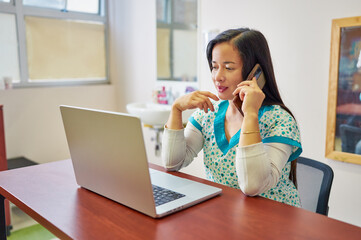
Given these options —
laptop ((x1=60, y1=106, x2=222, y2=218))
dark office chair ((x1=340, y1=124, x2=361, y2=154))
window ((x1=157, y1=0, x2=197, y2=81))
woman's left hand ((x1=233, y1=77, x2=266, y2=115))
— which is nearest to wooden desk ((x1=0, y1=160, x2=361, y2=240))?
laptop ((x1=60, y1=106, x2=222, y2=218))

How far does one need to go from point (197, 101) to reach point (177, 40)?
6.75ft

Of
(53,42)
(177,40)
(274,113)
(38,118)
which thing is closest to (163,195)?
(274,113)

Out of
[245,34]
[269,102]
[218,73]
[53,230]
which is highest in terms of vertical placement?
[245,34]

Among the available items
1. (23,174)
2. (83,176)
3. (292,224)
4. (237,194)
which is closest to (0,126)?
(23,174)

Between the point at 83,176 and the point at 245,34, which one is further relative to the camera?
the point at 245,34

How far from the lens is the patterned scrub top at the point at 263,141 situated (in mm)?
1150

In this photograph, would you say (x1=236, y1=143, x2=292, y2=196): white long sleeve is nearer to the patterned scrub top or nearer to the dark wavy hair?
the patterned scrub top

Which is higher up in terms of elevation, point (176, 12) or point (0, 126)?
point (176, 12)

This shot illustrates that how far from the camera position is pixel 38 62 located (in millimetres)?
3383

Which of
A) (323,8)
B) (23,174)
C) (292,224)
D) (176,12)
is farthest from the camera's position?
(176,12)

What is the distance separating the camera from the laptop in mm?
837

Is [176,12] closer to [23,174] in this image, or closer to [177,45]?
[177,45]

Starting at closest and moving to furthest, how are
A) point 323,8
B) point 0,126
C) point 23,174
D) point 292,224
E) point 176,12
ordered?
point 292,224, point 23,174, point 323,8, point 0,126, point 176,12

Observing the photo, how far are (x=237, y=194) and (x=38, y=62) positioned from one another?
115 inches
